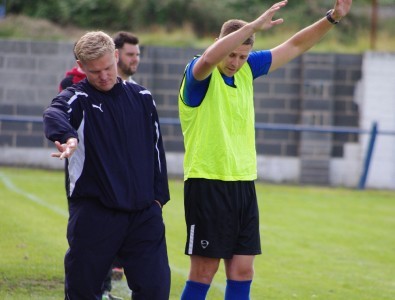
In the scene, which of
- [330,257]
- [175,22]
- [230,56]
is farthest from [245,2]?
[230,56]

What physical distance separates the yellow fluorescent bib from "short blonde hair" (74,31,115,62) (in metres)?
0.74

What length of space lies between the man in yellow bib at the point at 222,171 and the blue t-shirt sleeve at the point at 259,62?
38 mm

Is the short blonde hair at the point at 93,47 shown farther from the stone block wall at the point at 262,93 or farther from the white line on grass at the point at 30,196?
the stone block wall at the point at 262,93

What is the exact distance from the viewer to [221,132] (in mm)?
5676

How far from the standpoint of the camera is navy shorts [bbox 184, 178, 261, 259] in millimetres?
5746

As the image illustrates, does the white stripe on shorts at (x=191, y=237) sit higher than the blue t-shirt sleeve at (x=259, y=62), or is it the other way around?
the blue t-shirt sleeve at (x=259, y=62)

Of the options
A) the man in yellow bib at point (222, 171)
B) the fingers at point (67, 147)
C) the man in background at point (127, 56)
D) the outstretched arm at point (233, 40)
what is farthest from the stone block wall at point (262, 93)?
the fingers at point (67, 147)

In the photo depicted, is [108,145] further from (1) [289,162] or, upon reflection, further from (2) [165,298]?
(1) [289,162]

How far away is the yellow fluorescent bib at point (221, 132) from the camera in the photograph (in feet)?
18.6

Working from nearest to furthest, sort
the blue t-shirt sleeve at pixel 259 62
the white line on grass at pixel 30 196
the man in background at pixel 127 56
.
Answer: the blue t-shirt sleeve at pixel 259 62
the man in background at pixel 127 56
the white line on grass at pixel 30 196

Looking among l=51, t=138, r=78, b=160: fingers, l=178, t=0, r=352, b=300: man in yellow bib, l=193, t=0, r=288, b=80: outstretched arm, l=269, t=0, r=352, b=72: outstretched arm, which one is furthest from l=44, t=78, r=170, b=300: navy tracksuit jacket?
l=269, t=0, r=352, b=72: outstretched arm

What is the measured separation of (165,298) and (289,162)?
14.4 m

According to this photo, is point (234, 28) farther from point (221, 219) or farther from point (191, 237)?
point (191, 237)

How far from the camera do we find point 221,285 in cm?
843
